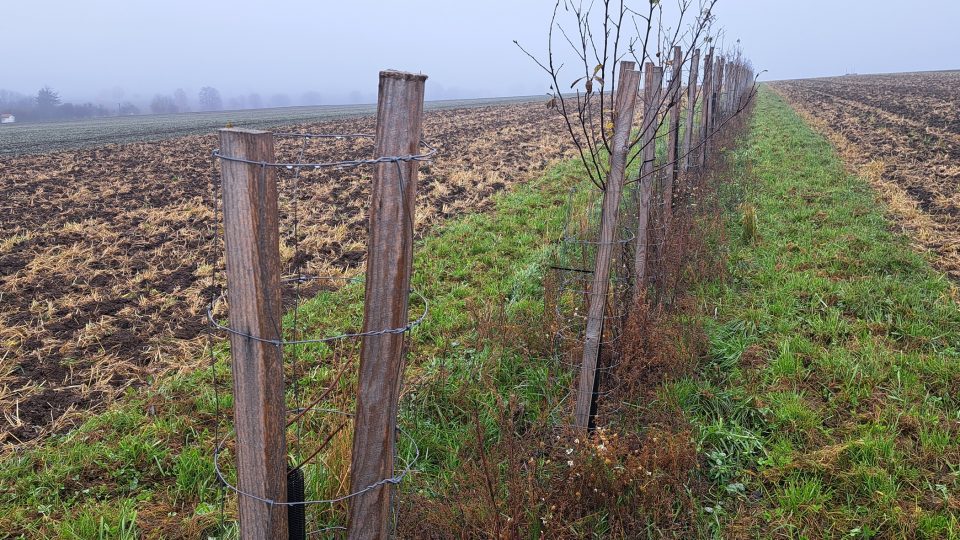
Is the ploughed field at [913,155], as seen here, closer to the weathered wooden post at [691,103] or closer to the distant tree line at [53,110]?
the weathered wooden post at [691,103]

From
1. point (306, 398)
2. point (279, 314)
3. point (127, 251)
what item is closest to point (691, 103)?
point (306, 398)

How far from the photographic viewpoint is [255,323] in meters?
1.83

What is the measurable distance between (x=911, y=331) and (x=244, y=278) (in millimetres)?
5079

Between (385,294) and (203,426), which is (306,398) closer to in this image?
(203,426)

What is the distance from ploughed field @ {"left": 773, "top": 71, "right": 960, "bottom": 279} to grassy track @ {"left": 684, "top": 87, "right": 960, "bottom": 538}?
1207 millimetres

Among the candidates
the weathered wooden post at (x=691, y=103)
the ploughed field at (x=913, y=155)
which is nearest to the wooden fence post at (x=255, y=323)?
the ploughed field at (x=913, y=155)

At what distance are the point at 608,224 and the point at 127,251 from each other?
24.4 ft

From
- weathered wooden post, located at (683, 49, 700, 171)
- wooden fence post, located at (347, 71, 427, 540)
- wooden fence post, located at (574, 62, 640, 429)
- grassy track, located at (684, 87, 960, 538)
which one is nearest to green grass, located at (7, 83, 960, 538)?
grassy track, located at (684, 87, 960, 538)

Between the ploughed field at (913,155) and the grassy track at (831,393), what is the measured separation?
1207 mm

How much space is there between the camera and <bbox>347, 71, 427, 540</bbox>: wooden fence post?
1.89 meters

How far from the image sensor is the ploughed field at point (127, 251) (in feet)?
16.0

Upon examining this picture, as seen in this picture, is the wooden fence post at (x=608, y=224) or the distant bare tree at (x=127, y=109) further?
the distant bare tree at (x=127, y=109)

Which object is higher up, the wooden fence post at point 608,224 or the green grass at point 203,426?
the wooden fence post at point 608,224

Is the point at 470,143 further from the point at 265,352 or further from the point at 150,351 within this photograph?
the point at 265,352
